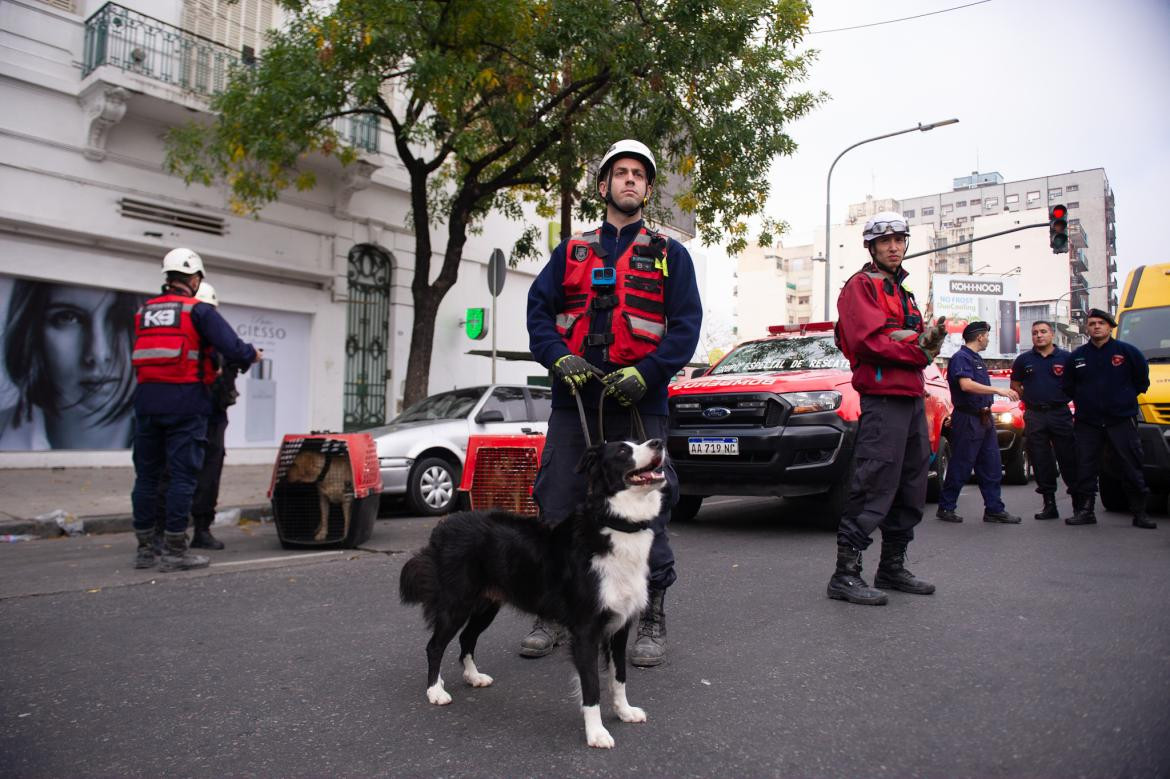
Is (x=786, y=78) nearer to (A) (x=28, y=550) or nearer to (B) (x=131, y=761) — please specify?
(A) (x=28, y=550)

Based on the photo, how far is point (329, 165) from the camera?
1481 centimetres

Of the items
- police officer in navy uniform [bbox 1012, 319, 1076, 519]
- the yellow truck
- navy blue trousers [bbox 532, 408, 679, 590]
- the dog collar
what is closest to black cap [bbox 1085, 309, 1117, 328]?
police officer in navy uniform [bbox 1012, 319, 1076, 519]

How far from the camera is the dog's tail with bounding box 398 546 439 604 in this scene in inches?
118

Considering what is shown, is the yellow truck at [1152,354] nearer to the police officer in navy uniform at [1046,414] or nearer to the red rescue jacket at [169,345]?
the police officer in navy uniform at [1046,414]

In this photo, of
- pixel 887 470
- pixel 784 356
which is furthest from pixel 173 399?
pixel 784 356

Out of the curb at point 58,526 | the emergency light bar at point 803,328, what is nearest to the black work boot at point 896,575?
the emergency light bar at point 803,328

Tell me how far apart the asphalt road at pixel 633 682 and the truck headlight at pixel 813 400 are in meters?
1.55

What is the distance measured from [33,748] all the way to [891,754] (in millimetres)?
2695

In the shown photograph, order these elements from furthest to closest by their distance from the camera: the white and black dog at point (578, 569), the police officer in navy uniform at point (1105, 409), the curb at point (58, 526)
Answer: the police officer in navy uniform at point (1105, 409)
the curb at point (58, 526)
the white and black dog at point (578, 569)

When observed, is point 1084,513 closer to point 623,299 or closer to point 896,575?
point 896,575

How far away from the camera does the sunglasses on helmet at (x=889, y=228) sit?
4.65 m

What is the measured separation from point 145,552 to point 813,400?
5.12 m

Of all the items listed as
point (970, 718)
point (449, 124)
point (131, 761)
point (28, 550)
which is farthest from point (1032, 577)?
point (449, 124)

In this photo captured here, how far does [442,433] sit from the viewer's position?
9.27 meters
